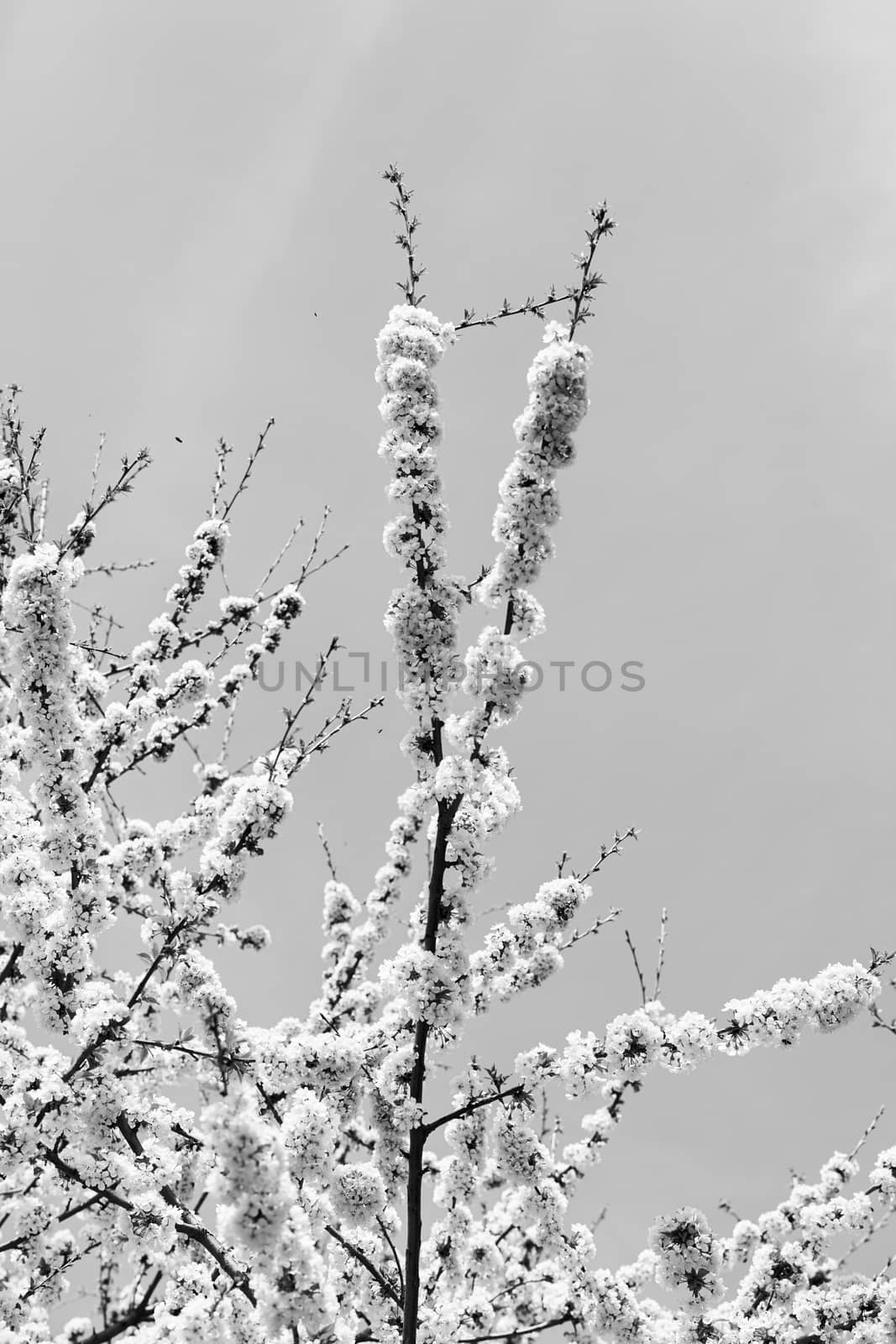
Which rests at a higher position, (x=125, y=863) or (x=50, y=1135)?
(x=125, y=863)

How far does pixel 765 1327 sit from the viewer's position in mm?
9250

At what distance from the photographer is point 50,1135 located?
6.51 meters

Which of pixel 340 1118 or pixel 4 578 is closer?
pixel 340 1118

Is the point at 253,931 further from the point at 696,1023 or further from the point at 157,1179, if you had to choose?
the point at 696,1023

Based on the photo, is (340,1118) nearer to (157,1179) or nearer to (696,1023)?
(157,1179)

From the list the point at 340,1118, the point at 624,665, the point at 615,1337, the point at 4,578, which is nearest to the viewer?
the point at 340,1118

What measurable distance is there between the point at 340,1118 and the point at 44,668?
399cm

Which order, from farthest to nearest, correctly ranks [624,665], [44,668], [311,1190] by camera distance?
[624,665] → [44,668] → [311,1190]

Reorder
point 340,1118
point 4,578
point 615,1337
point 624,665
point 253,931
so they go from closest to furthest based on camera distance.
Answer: point 340,1118, point 615,1337, point 4,578, point 624,665, point 253,931

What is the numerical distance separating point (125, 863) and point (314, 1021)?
2.93 m

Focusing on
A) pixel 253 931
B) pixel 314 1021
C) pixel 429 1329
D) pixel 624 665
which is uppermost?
pixel 624 665

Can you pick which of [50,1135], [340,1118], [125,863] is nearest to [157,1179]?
[50,1135]

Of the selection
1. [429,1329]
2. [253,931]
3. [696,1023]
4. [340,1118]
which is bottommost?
[429,1329]

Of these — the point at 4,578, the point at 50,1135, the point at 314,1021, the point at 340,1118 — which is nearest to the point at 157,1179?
the point at 50,1135
